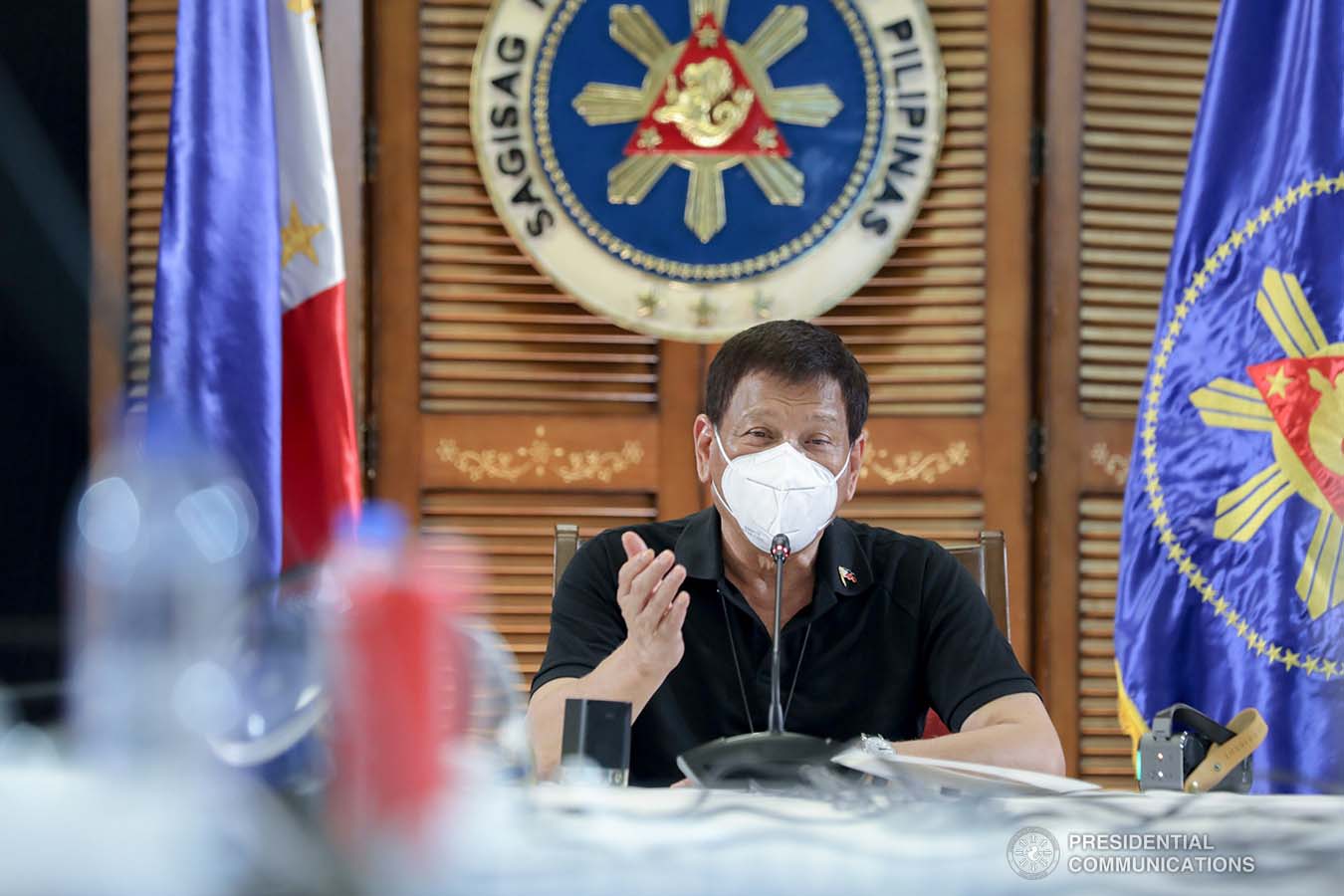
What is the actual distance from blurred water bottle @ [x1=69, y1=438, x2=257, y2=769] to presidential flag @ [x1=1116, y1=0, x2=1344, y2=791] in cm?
176

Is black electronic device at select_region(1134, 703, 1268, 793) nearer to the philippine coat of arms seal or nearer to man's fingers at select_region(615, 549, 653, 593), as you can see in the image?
A: man's fingers at select_region(615, 549, 653, 593)

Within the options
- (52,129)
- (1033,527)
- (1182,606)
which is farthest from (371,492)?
(1182,606)

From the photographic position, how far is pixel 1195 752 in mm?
1249

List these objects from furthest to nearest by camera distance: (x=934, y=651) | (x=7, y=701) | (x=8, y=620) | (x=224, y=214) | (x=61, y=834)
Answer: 1. (x=8, y=620)
2. (x=224, y=214)
3. (x=934, y=651)
4. (x=7, y=701)
5. (x=61, y=834)

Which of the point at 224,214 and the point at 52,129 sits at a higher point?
the point at 52,129

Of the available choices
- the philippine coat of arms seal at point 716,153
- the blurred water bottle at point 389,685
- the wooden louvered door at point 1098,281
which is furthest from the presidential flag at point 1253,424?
the blurred water bottle at point 389,685

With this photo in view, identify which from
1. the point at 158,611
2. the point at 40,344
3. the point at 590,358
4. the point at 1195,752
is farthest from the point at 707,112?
the point at 158,611

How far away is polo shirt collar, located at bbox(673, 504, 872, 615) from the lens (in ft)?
5.00

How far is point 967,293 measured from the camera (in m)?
2.48

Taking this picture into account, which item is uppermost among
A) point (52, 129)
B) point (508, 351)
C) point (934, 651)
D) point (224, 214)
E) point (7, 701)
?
point (52, 129)

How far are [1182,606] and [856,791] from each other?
143cm

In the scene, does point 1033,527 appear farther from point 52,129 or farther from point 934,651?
point 52,129

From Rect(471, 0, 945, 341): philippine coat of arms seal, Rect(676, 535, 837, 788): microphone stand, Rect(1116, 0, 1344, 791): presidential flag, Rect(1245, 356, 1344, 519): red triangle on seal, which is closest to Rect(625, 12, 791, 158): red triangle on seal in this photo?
Rect(471, 0, 945, 341): philippine coat of arms seal

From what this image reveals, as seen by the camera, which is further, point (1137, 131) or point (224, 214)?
point (1137, 131)
